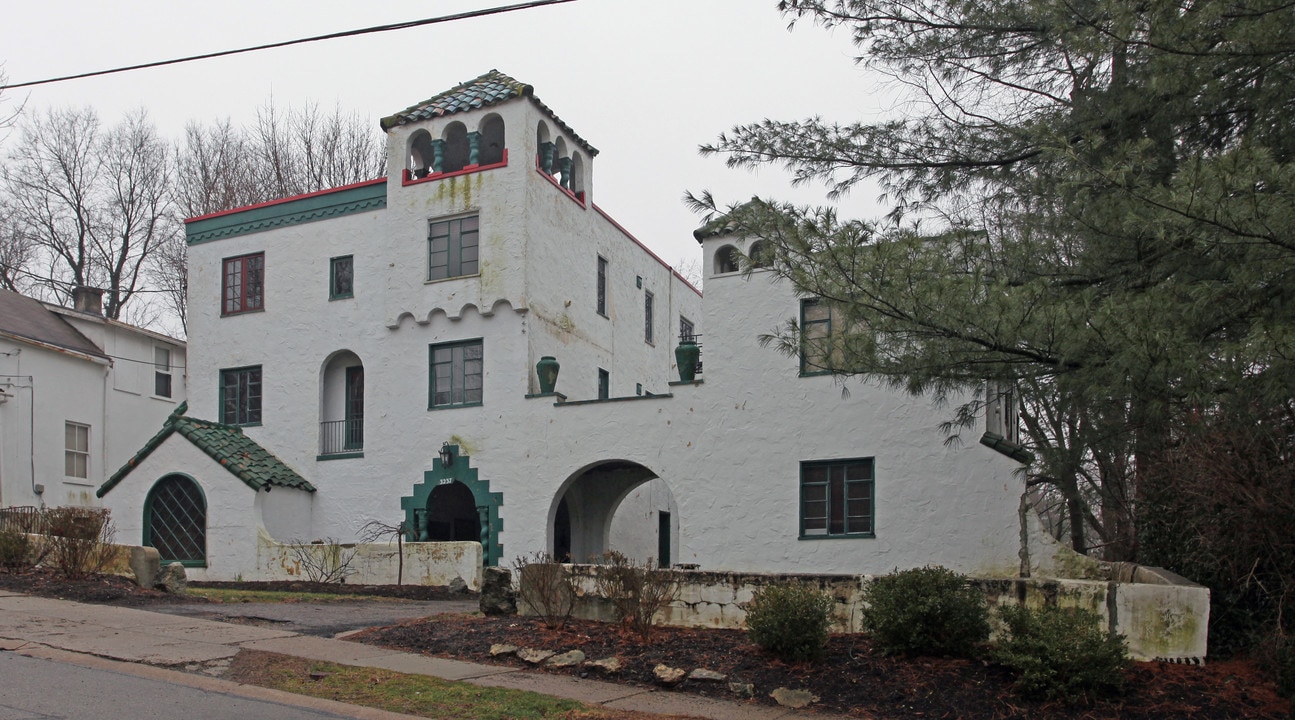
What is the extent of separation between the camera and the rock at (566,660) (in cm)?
1086

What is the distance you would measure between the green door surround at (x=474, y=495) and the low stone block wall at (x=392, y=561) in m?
1.35

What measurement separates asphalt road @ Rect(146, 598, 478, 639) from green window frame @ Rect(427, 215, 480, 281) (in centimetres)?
756

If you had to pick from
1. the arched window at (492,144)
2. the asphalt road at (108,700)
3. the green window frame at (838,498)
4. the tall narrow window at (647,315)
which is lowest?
the asphalt road at (108,700)

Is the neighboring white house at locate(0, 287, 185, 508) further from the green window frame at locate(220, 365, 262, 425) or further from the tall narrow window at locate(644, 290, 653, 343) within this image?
the tall narrow window at locate(644, 290, 653, 343)

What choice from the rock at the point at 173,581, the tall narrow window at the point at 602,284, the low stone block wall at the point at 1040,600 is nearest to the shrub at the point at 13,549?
the rock at the point at 173,581

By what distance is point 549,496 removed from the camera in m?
21.1

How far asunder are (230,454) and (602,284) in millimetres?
8657

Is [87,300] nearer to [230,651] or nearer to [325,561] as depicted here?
[325,561]

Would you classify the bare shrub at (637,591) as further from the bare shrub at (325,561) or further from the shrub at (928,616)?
the bare shrub at (325,561)

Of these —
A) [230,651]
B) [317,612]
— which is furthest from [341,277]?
[230,651]

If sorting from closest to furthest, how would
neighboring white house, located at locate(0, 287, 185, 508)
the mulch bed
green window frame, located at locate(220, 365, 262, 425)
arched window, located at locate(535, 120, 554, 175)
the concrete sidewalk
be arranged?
1. the mulch bed
2. the concrete sidewalk
3. arched window, located at locate(535, 120, 554, 175)
4. green window frame, located at locate(220, 365, 262, 425)
5. neighboring white house, located at locate(0, 287, 185, 508)

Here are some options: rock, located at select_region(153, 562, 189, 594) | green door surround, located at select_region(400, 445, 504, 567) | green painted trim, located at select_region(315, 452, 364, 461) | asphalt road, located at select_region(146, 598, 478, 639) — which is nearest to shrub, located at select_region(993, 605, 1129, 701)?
asphalt road, located at select_region(146, 598, 478, 639)

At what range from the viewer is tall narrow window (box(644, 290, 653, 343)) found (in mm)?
28016

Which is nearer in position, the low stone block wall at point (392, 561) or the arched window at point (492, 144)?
the low stone block wall at point (392, 561)
